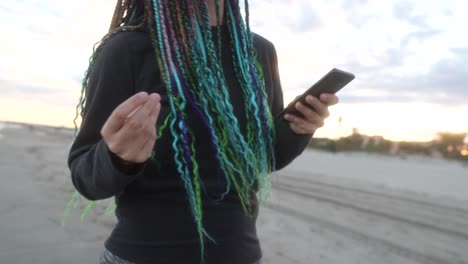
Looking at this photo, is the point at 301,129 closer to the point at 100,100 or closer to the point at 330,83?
the point at 330,83

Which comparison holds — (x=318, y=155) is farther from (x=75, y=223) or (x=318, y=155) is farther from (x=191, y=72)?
(x=191, y=72)

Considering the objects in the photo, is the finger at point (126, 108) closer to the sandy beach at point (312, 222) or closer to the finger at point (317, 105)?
the finger at point (317, 105)

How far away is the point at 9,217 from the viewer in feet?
13.4

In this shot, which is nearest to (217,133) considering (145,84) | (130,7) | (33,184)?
(145,84)

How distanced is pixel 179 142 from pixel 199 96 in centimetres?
13

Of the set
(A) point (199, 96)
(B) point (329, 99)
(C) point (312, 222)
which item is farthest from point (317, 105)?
(C) point (312, 222)

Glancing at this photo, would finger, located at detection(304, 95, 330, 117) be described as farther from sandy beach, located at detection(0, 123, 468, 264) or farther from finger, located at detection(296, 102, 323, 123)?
sandy beach, located at detection(0, 123, 468, 264)

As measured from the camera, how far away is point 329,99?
126 cm

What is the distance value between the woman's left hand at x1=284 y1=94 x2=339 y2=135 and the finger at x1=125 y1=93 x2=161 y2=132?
53 centimetres

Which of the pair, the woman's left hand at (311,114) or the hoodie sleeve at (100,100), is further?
the woman's left hand at (311,114)

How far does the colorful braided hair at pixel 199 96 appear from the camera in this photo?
1127mm

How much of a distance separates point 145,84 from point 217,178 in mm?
308

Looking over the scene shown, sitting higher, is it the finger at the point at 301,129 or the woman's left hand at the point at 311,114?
the woman's left hand at the point at 311,114

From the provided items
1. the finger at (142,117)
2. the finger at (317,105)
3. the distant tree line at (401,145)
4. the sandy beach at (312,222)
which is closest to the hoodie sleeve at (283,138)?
the finger at (317,105)
